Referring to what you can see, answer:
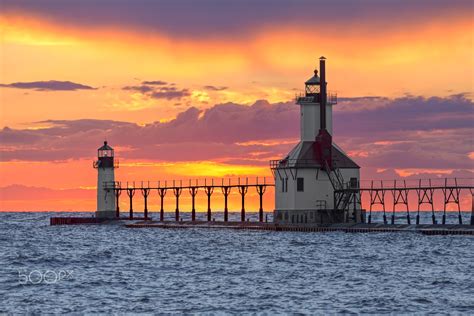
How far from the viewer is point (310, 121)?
106188 mm

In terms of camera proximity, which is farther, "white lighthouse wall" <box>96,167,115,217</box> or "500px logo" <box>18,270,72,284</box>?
"white lighthouse wall" <box>96,167,115,217</box>

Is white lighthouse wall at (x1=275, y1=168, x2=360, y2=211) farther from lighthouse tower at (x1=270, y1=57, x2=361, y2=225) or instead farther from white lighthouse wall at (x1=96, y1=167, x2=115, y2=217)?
white lighthouse wall at (x1=96, y1=167, x2=115, y2=217)

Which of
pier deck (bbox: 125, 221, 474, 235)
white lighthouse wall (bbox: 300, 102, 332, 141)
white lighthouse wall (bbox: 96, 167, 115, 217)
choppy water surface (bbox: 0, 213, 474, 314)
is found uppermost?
white lighthouse wall (bbox: 300, 102, 332, 141)

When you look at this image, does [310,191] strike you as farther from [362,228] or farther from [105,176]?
[105,176]

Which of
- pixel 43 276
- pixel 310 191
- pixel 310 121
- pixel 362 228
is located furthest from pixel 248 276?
pixel 310 121

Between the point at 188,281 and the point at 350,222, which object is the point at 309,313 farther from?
the point at 350,222

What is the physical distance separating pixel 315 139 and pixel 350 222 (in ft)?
31.3

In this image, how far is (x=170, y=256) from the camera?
7662cm

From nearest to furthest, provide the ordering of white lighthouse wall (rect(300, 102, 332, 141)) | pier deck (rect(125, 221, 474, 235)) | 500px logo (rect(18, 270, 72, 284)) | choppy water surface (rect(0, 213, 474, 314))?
choppy water surface (rect(0, 213, 474, 314)), 500px logo (rect(18, 270, 72, 284)), pier deck (rect(125, 221, 474, 235)), white lighthouse wall (rect(300, 102, 332, 141))

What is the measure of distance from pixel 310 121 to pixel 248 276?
4802cm

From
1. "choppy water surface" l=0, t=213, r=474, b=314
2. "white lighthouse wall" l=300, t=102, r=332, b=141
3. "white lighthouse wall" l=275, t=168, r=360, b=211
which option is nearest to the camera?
"choppy water surface" l=0, t=213, r=474, b=314

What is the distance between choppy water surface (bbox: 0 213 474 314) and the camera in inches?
1859

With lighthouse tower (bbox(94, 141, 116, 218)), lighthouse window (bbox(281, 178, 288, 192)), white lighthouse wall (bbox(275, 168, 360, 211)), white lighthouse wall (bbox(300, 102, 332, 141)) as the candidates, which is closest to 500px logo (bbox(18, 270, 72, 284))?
white lighthouse wall (bbox(275, 168, 360, 211))

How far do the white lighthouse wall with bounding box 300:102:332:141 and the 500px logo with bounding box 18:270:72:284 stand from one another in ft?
154
